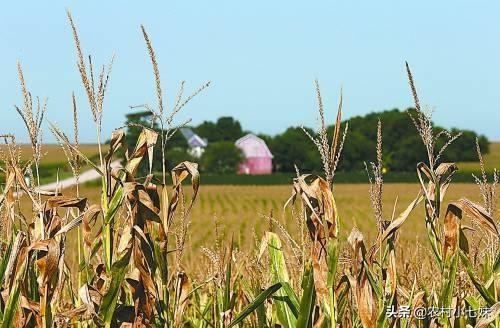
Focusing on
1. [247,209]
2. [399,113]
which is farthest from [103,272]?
[399,113]

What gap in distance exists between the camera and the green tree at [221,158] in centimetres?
10244

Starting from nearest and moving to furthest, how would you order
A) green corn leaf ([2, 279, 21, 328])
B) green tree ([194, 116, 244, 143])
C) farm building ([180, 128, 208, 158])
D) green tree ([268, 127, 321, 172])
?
green corn leaf ([2, 279, 21, 328]) → green tree ([268, 127, 321, 172]) → farm building ([180, 128, 208, 158]) → green tree ([194, 116, 244, 143])

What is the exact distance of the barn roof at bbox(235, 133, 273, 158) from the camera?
380ft

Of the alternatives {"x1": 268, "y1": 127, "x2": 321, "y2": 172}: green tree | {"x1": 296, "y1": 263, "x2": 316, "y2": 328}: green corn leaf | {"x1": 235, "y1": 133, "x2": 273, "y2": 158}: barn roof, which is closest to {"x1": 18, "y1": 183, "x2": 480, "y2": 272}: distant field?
{"x1": 296, "y1": 263, "x2": 316, "y2": 328}: green corn leaf

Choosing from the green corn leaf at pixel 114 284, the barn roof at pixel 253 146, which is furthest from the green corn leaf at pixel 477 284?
the barn roof at pixel 253 146

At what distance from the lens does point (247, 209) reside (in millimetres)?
44938

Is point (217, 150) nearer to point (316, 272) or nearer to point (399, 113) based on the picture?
point (399, 113)

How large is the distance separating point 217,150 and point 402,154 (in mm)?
25107

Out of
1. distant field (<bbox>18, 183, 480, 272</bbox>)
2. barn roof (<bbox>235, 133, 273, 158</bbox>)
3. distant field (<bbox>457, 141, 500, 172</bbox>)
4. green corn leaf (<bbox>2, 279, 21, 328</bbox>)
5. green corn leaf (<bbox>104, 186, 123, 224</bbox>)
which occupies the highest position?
barn roof (<bbox>235, 133, 273, 158</bbox>)

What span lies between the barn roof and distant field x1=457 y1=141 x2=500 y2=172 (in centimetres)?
3229

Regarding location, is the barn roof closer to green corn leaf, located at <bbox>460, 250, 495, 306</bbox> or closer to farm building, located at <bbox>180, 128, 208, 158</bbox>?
farm building, located at <bbox>180, 128, 208, 158</bbox>

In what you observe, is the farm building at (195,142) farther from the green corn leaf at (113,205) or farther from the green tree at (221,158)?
the green corn leaf at (113,205)

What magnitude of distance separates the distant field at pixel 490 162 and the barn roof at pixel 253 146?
3229 centimetres

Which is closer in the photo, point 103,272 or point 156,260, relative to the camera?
point 156,260
